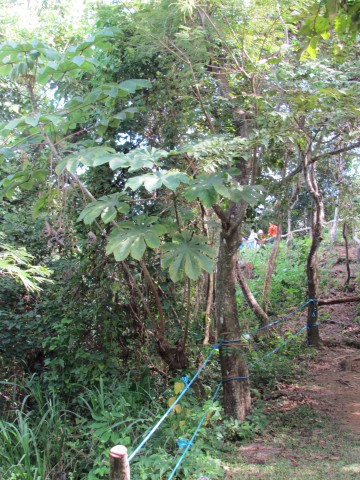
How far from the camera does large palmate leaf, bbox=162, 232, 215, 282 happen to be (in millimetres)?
3205

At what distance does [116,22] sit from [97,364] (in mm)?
3401

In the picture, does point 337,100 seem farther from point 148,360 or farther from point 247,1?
point 148,360

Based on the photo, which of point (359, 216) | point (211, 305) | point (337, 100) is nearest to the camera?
point (337, 100)

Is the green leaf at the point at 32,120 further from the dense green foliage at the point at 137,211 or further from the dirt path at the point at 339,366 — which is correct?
the dirt path at the point at 339,366

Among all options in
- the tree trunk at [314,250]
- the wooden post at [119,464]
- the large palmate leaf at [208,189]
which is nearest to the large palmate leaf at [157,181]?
the large palmate leaf at [208,189]

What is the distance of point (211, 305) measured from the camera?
5.76 meters

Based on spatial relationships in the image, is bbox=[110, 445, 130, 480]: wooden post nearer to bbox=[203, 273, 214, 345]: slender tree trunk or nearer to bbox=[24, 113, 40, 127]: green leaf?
bbox=[24, 113, 40, 127]: green leaf

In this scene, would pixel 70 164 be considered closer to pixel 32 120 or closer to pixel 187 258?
pixel 32 120

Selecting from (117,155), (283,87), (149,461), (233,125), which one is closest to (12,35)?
(233,125)

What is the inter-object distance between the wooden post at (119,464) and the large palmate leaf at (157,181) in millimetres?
1463

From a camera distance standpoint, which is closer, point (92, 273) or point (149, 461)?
point (149, 461)

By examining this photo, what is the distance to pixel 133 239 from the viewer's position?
3.12 meters

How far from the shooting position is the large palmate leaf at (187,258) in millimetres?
3205

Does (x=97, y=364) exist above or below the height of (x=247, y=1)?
below
